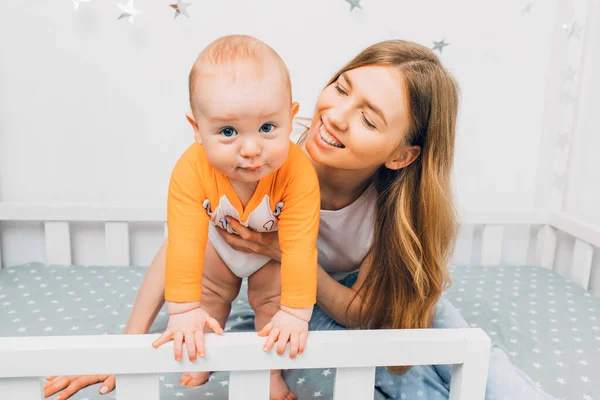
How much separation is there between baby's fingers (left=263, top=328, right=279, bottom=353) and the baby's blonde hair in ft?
1.00

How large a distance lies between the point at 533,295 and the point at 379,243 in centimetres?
69

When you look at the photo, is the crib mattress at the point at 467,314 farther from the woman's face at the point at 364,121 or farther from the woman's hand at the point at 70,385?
the woman's face at the point at 364,121

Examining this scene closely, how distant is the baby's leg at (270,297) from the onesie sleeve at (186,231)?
0.22 meters

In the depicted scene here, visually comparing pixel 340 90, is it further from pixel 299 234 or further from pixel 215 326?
pixel 215 326

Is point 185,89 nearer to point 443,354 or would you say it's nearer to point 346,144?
point 346,144

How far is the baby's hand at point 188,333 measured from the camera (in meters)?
0.64

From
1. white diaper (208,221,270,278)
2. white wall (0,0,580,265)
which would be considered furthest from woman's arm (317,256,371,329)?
white wall (0,0,580,265)

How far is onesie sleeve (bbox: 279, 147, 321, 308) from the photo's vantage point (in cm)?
71

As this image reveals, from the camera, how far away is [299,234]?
72cm

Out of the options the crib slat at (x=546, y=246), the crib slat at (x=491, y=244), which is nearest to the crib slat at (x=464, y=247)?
the crib slat at (x=491, y=244)

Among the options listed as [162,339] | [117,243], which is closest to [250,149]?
[162,339]

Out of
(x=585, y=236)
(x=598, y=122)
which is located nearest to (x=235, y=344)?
(x=585, y=236)

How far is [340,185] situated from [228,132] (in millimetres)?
391

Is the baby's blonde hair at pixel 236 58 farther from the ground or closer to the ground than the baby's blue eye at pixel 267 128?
farther from the ground
